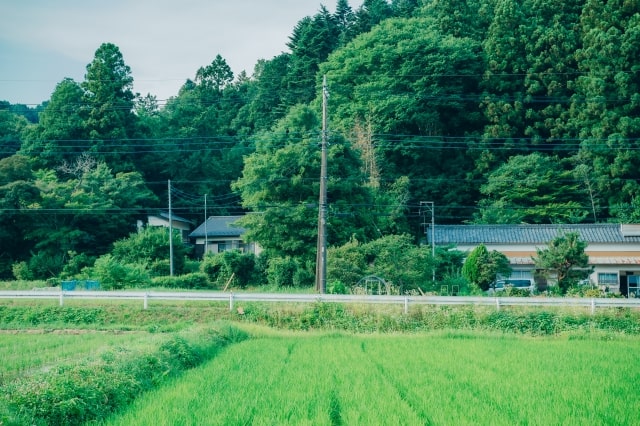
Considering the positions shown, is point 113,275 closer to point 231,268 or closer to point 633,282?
point 231,268

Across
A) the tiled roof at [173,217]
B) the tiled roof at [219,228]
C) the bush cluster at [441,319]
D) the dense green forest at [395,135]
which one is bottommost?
the bush cluster at [441,319]

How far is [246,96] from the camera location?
187 ft

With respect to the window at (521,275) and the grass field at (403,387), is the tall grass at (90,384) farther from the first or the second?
the window at (521,275)

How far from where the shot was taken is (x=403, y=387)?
969 centimetres

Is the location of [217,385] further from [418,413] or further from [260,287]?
[260,287]

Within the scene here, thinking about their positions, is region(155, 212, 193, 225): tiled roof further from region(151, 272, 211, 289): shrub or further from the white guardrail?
the white guardrail

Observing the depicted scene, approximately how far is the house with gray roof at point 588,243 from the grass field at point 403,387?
795 inches

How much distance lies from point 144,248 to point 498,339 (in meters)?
22.4

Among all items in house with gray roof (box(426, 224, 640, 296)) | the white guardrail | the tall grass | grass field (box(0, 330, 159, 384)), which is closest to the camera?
the tall grass

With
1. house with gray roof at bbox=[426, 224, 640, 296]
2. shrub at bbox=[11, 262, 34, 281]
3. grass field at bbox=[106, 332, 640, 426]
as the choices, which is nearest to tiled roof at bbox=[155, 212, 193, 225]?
shrub at bbox=[11, 262, 34, 281]

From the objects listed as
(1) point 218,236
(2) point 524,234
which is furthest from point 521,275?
(1) point 218,236

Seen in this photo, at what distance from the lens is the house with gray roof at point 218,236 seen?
4481 centimetres

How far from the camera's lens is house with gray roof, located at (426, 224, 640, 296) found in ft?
112

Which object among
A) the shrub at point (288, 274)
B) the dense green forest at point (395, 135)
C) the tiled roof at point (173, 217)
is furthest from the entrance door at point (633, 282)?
the tiled roof at point (173, 217)
